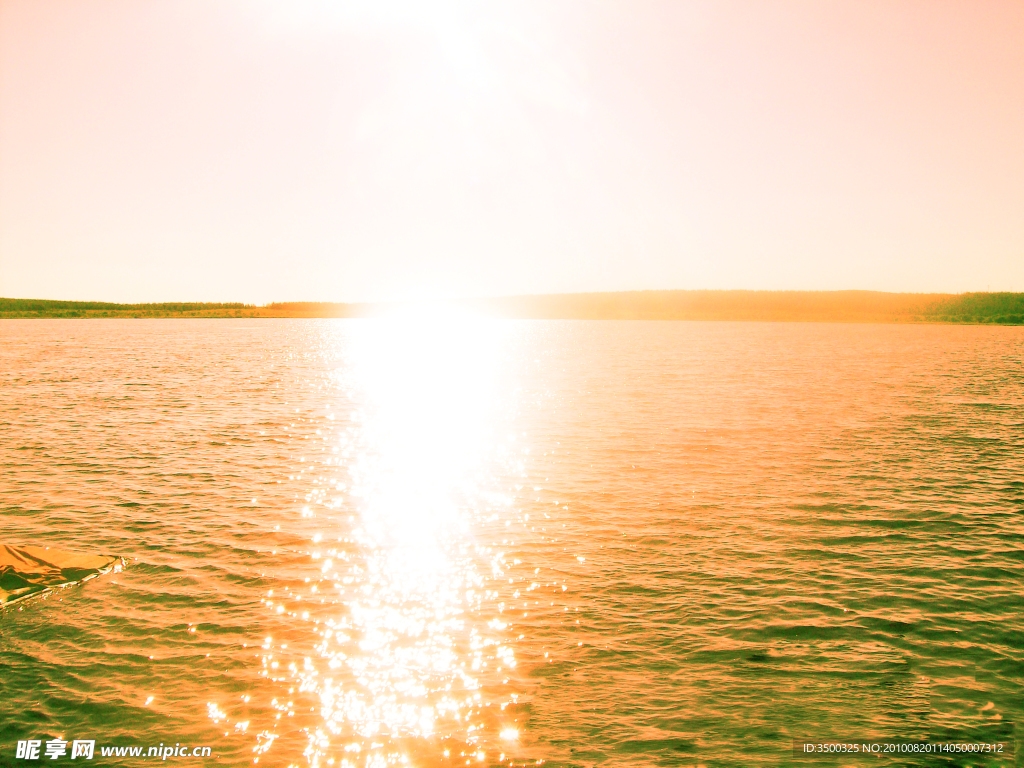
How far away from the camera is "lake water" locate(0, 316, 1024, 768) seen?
376 inches

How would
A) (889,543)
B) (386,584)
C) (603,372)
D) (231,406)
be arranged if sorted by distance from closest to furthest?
1. (386,584)
2. (889,543)
3. (231,406)
4. (603,372)

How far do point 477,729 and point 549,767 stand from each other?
49.9 inches

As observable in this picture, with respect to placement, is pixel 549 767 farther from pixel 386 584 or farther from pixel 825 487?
pixel 825 487

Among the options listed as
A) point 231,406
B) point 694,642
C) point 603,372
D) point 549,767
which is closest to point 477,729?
point 549,767

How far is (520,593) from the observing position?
1405 cm

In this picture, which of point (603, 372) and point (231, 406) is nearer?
point (231, 406)

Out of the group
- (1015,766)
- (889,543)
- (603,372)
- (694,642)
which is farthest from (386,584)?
(603,372)

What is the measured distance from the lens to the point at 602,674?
10797 mm

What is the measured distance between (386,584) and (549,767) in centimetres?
685

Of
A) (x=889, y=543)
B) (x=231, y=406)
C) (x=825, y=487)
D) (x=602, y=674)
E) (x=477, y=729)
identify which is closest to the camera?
(x=477, y=729)

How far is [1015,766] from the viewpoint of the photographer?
8695 mm

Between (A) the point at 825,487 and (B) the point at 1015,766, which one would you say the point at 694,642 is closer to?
(B) the point at 1015,766

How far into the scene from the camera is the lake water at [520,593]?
9.54 m

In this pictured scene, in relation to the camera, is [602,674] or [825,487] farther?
[825,487]
